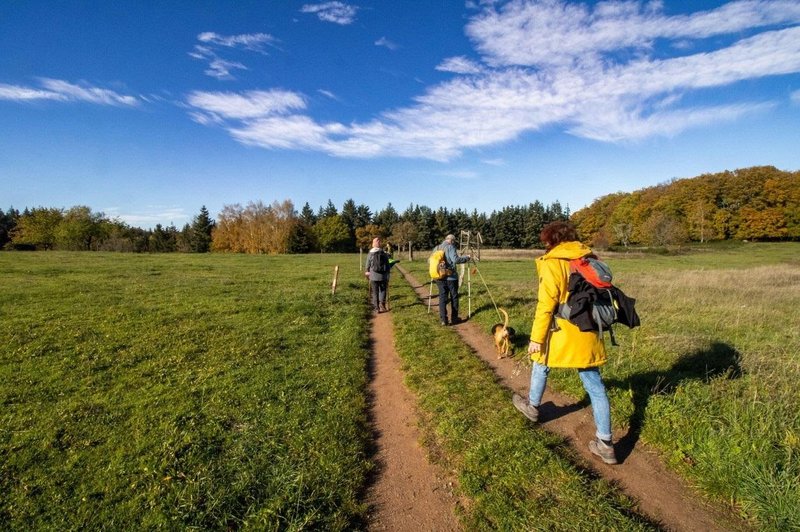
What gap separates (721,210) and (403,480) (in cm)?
A: 9595

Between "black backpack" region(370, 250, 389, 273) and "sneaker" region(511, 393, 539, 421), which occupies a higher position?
"black backpack" region(370, 250, 389, 273)

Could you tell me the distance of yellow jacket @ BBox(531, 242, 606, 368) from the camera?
4434mm

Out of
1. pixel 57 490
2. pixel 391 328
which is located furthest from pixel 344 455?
pixel 391 328

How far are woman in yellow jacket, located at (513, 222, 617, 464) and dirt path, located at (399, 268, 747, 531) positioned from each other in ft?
0.79

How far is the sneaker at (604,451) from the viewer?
14.6 feet

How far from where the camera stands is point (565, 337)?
4535mm

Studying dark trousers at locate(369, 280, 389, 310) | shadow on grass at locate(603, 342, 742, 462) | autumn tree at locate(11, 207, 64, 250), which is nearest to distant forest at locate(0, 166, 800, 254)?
autumn tree at locate(11, 207, 64, 250)

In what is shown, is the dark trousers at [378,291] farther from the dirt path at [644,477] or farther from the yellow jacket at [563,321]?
the yellow jacket at [563,321]

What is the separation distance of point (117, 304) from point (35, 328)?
3407mm

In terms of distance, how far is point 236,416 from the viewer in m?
5.55

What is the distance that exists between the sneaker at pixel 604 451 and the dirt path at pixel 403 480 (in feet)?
6.24

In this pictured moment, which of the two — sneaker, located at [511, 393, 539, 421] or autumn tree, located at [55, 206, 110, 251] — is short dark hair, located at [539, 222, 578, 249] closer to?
sneaker, located at [511, 393, 539, 421]

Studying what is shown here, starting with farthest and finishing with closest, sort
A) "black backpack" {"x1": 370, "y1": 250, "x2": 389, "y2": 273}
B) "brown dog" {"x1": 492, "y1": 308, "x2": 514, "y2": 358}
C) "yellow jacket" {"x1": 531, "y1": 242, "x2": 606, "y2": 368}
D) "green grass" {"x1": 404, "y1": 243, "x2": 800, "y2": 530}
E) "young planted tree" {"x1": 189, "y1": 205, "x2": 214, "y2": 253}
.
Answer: "young planted tree" {"x1": 189, "y1": 205, "x2": 214, "y2": 253} < "black backpack" {"x1": 370, "y1": 250, "x2": 389, "y2": 273} < "brown dog" {"x1": 492, "y1": 308, "x2": 514, "y2": 358} < "yellow jacket" {"x1": 531, "y1": 242, "x2": 606, "y2": 368} < "green grass" {"x1": 404, "y1": 243, "x2": 800, "y2": 530}

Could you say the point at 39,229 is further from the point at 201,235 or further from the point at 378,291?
the point at 378,291
